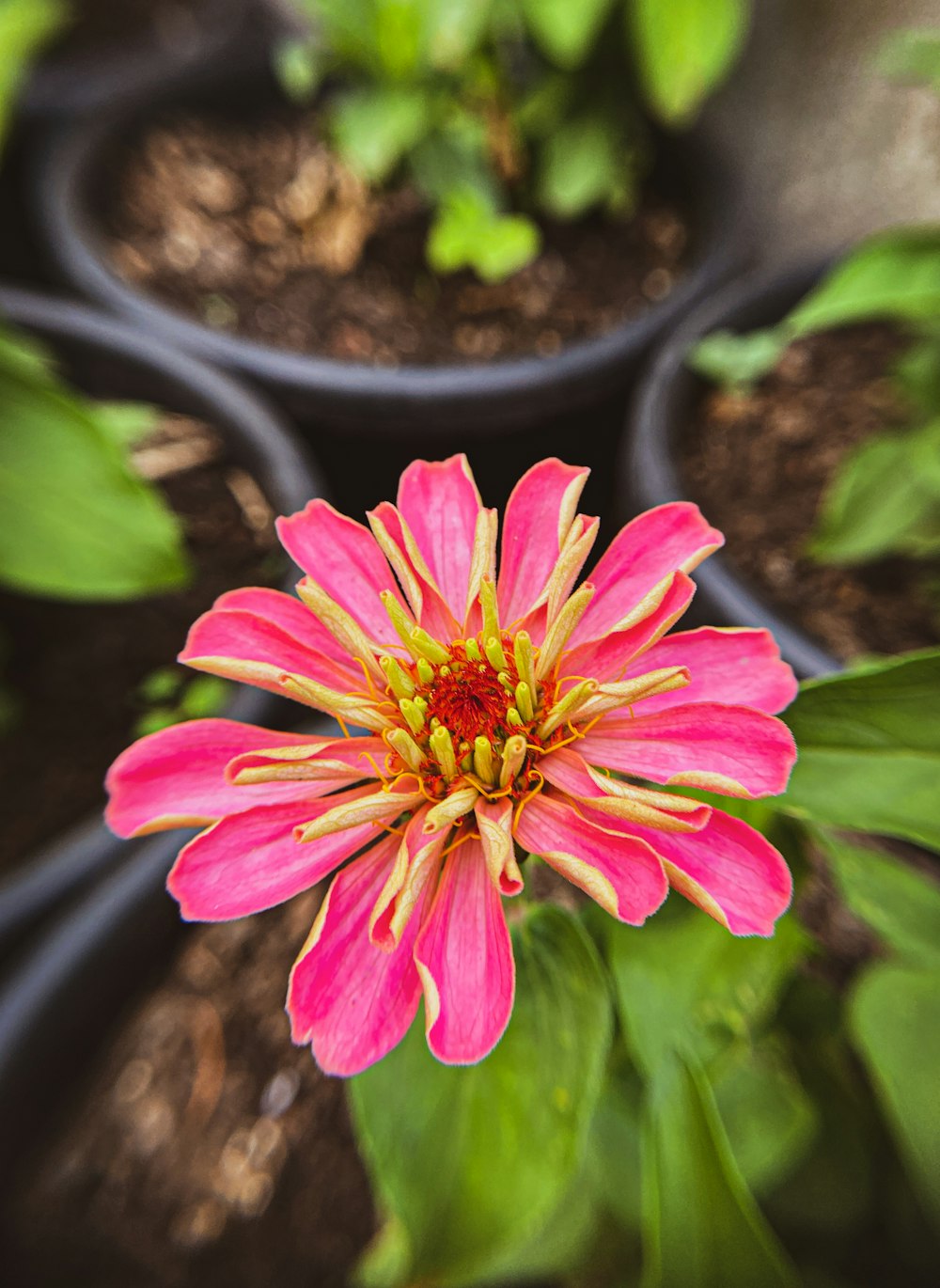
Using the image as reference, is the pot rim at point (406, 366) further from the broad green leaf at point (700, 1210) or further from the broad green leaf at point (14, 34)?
the broad green leaf at point (700, 1210)

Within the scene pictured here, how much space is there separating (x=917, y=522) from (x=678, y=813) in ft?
1.76

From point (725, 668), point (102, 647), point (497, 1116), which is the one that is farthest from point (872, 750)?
point (102, 647)

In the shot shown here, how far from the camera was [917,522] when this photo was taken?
697mm

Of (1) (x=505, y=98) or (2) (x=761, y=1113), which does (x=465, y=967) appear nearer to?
(2) (x=761, y=1113)

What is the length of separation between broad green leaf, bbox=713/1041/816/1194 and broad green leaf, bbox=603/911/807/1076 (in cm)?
10

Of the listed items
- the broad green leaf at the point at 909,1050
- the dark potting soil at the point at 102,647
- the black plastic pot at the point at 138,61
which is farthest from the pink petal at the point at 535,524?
the black plastic pot at the point at 138,61

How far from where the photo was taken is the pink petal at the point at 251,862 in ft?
0.83

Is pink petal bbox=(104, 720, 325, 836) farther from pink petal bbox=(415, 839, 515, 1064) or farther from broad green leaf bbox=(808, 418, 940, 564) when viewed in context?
broad green leaf bbox=(808, 418, 940, 564)

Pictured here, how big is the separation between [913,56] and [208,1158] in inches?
32.2

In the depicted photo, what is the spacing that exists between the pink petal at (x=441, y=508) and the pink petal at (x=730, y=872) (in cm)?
9

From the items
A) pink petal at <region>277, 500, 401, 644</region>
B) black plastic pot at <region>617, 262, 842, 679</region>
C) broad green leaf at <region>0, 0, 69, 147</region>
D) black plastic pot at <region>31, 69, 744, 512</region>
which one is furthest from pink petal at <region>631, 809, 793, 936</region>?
broad green leaf at <region>0, 0, 69, 147</region>

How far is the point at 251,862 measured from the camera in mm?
260

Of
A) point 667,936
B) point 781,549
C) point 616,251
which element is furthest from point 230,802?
point 616,251

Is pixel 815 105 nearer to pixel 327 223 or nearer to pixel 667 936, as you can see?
pixel 327 223
